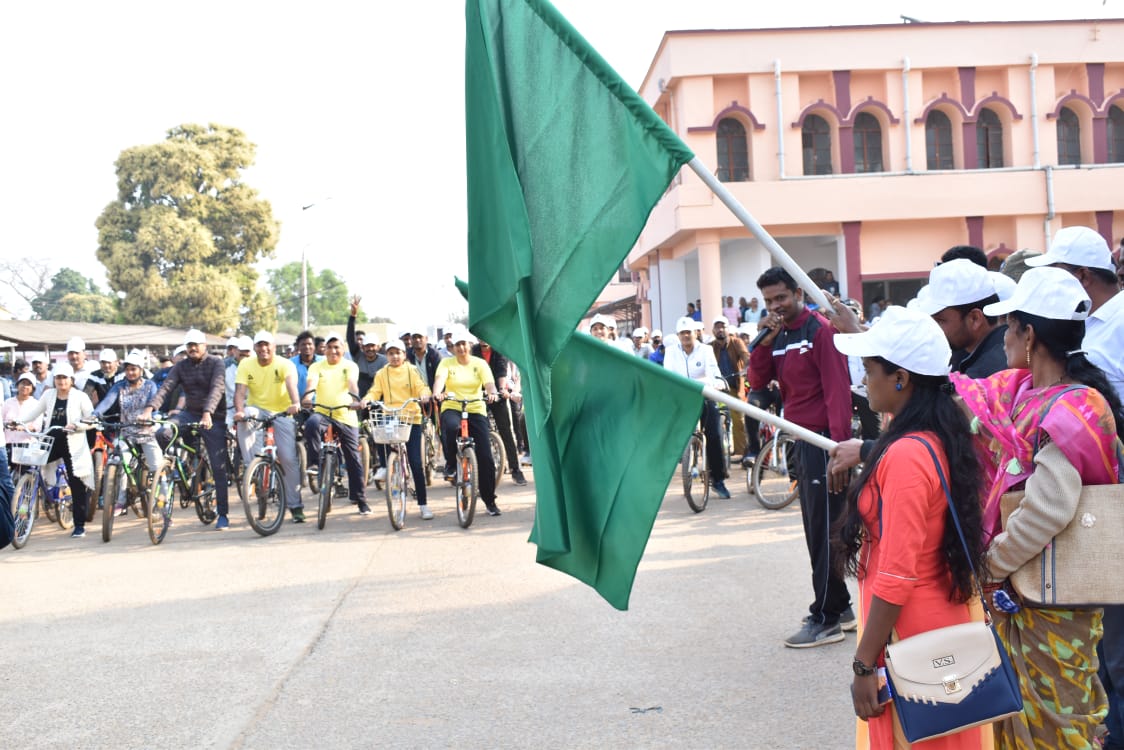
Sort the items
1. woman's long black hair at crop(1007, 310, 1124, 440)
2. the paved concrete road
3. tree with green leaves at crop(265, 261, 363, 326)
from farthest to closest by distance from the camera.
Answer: tree with green leaves at crop(265, 261, 363, 326)
the paved concrete road
woman's long black hair at crop(1007, 310, 1124, 440)

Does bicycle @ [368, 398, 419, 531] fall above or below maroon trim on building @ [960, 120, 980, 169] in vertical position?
below

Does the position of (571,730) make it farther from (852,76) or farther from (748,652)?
(852,76)

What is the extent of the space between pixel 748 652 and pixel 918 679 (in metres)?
3.05

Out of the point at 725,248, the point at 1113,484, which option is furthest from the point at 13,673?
the point at 725,248

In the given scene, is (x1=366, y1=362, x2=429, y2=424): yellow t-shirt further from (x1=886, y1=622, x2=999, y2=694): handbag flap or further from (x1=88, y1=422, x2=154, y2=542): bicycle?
(x1=886, y1=622, x2=999, y2=694): handbag flap

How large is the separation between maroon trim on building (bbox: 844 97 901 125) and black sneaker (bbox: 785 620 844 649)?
26852mm

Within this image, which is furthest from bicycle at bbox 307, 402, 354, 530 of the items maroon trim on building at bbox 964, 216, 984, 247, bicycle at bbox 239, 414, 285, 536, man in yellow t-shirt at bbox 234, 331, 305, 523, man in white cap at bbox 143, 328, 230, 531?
maroon trim on building at bbox 964, 216, 984, 247

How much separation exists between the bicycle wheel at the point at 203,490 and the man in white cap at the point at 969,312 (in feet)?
30.3

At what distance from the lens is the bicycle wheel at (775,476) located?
36.1ft

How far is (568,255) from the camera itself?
12.3 ft

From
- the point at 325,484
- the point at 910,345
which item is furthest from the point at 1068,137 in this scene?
the point at 910,345

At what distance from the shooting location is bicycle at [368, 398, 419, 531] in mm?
10867

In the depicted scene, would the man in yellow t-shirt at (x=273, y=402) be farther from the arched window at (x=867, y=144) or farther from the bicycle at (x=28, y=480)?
the arched window at (x=867, y=144)

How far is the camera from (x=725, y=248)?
3219cm
